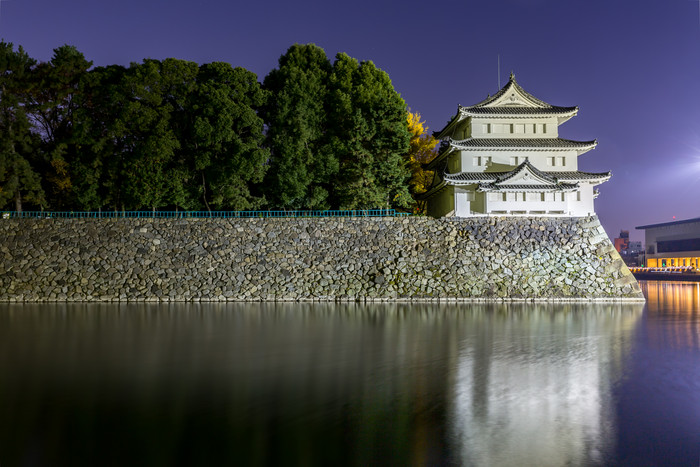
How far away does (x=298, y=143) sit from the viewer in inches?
1048

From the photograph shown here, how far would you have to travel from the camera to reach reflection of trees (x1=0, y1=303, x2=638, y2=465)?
17.3 ft

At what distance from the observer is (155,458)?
4902 millimetres

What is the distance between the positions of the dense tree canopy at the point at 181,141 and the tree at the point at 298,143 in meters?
0.06

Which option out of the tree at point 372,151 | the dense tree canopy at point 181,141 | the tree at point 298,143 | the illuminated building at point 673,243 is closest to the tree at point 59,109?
the dense tree canopy at point 181,141

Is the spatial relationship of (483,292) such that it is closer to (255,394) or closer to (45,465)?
(255,394)

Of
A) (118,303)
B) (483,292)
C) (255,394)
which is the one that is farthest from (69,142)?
(255,394)

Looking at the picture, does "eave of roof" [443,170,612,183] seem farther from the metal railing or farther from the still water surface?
the still water surface

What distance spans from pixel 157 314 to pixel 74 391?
9965 mm

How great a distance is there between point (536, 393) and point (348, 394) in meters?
2.64

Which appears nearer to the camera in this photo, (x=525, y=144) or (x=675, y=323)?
(x=675, y=323)

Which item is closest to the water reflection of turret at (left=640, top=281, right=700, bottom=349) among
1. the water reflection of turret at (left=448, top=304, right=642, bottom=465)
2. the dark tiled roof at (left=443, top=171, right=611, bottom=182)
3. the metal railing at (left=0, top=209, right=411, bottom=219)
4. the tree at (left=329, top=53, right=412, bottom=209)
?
the water reflection of turret at (left=448, top=304, right=642, bottom=465)

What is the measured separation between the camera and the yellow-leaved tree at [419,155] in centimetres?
3127

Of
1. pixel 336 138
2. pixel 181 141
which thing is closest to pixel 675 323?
pixel 336 138

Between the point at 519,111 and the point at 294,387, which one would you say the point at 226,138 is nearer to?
the point at 519,111
